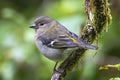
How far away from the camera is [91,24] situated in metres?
3.19

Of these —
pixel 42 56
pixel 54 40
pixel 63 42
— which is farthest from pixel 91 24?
pixel 42 56

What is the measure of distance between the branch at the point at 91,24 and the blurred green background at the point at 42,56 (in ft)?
4.22

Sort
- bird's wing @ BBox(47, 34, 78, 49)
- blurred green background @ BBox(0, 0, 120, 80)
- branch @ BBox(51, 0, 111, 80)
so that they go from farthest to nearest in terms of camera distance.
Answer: blurred green background @ BBox(0, 0, 120, 80), bird's wing @ BBox(47, 34, 78, 49), branch @ BBox(51, 0, 111, 80)

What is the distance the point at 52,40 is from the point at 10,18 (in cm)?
171

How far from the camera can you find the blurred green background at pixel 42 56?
4.94 m

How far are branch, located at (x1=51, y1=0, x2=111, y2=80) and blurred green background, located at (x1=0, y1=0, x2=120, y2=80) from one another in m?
1.29

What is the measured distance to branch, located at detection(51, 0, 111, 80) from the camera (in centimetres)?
308

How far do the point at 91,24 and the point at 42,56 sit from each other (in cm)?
196

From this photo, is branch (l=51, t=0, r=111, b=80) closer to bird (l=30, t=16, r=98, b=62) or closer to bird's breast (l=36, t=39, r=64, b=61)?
bird (l=30, t=16, r=98, b=62)

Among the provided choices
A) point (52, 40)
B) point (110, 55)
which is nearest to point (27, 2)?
point (110, 55)

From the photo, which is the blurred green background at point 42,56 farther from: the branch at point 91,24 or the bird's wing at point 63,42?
the branch at point 91,24

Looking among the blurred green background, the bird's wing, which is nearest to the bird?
the bird's wing

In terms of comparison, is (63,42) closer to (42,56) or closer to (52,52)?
(52,52)

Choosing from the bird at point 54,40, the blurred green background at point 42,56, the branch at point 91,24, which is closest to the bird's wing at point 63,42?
the bird at point 54,40
